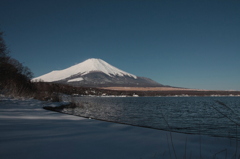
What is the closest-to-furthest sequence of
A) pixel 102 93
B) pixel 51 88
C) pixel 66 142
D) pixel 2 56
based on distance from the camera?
pixel 66 142 < pixel 2 56 < pixel 51 88 < pixel 102 93

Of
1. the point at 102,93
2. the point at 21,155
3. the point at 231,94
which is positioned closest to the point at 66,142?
the point at 21,155

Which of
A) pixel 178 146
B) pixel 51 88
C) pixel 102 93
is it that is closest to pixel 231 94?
pixel 102 93

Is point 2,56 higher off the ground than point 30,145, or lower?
higher

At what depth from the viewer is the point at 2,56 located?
882 centimetres

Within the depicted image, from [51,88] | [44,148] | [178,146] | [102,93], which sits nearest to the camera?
[44,148]

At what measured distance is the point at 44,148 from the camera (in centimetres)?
115

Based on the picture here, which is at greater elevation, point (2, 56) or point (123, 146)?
point (2, 56)

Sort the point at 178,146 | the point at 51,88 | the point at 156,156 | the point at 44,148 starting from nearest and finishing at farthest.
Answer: the point at 44,148 → the point at 156,156 → the point at 178,146 → the point at 51,88

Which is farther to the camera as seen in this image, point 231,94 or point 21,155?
point 231,94

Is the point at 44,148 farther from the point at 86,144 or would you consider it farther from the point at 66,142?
the point at 86,144

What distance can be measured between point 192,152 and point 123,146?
64 centimetres

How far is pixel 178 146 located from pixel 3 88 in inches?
424

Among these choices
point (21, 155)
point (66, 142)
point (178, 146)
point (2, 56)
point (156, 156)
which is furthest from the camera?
point (2, 56)

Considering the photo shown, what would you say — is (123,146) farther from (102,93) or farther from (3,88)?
(102,93)
